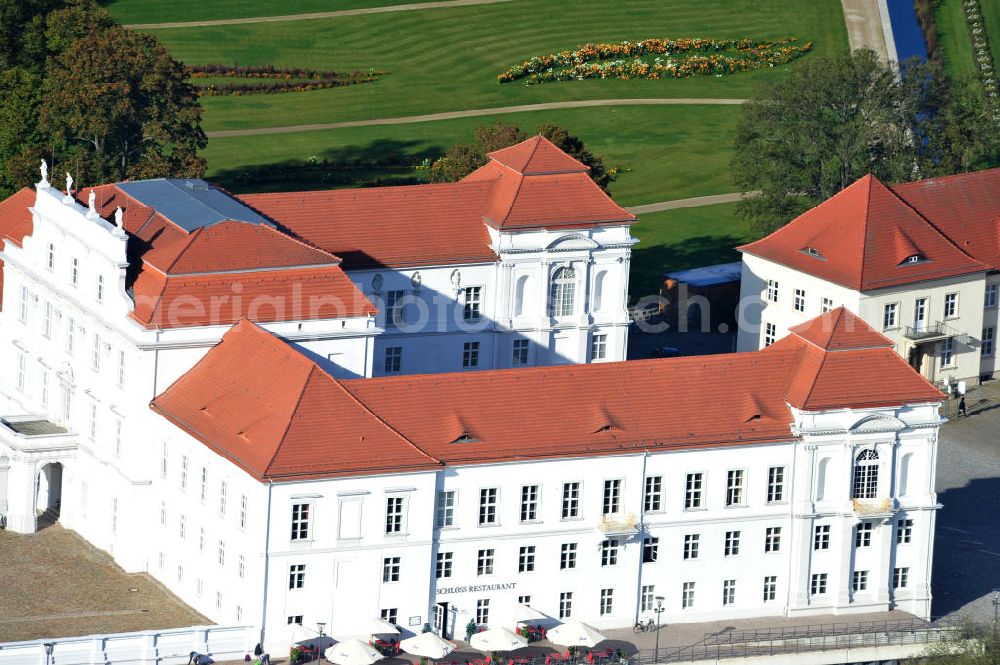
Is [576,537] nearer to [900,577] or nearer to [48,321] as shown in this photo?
[900,577]

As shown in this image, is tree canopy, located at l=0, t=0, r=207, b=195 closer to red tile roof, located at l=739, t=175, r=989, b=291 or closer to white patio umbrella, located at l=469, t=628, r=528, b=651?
red tile roof, located at l=739, t=175, r=989, b=291

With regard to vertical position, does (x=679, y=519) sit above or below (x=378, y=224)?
below

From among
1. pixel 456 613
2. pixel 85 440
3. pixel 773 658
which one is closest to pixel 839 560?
pixel 773 658

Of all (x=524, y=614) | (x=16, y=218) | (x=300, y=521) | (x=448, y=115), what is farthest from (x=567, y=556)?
(x=448, y=115)

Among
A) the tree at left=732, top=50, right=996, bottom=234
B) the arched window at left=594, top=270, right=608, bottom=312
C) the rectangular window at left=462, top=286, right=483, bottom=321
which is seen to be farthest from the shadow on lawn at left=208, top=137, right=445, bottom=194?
the rectangular window at left=462, top=286, right=483, bottom=321

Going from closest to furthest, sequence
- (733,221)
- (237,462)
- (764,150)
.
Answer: (237,462) → (764,150) → (733,221)

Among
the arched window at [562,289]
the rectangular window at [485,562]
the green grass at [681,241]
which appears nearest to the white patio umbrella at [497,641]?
the rectangular window at [485,562]

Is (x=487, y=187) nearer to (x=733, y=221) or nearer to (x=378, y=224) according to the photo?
(x=378, y=224)
